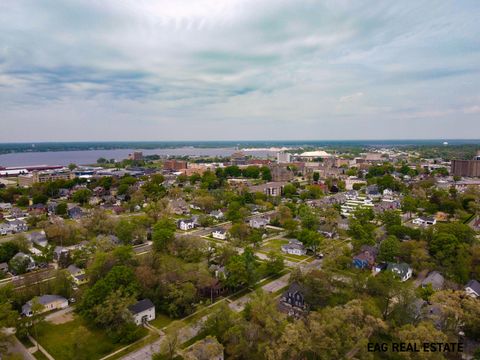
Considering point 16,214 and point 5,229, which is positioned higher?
point 16,214

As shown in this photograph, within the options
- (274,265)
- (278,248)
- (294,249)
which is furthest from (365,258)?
(278,248)

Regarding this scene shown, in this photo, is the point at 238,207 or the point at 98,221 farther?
the point at 238,207

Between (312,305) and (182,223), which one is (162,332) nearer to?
(312,305)

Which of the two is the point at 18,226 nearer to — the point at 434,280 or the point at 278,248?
the point at 278,248

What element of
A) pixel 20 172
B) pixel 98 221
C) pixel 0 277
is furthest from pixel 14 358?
pixel 20 172

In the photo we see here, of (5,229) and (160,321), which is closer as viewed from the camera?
(160,321)

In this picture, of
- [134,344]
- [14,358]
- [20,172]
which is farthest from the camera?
[20,172]

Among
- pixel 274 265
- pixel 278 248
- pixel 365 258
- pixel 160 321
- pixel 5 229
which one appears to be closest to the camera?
pixel 160 321
